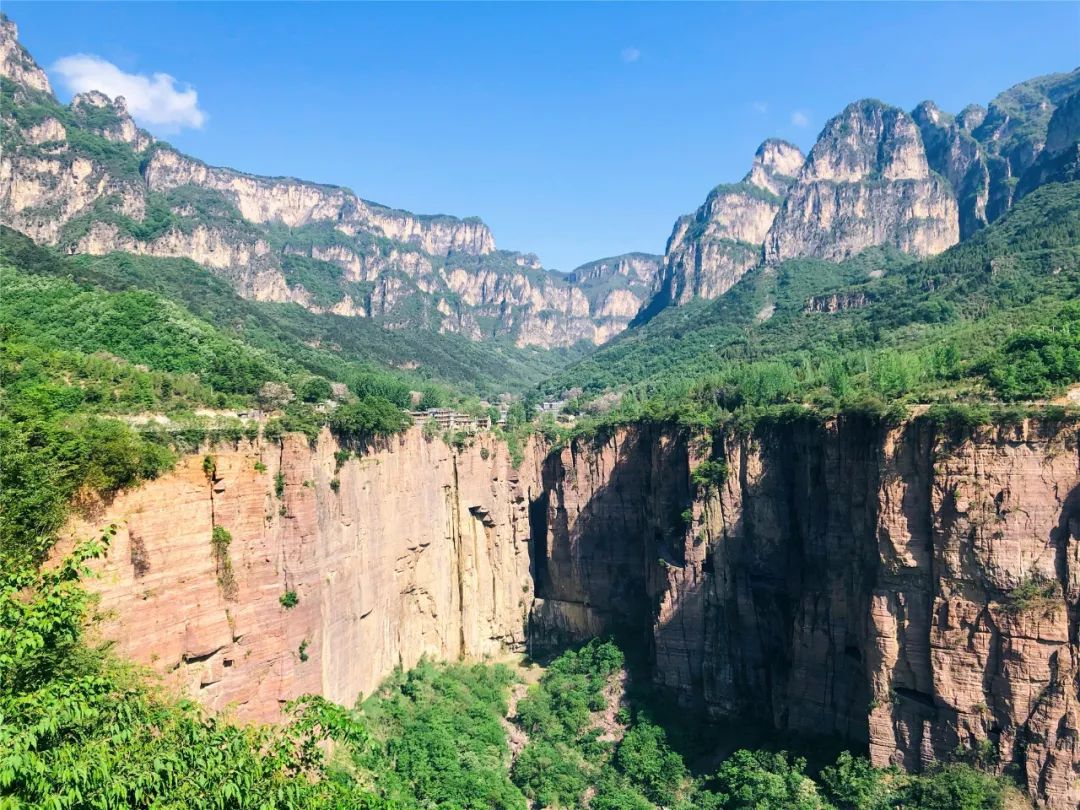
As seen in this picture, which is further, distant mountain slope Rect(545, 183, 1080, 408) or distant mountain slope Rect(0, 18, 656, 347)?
distant mountain slope Rect(0, 18, 656, 347)

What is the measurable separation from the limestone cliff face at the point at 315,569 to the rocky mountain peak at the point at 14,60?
99881mm

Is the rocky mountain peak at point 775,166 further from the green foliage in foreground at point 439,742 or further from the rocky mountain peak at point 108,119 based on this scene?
the green foliage in foreground at point 439,742

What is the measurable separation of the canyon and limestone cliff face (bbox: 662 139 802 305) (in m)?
124

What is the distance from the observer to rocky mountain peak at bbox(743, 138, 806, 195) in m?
187

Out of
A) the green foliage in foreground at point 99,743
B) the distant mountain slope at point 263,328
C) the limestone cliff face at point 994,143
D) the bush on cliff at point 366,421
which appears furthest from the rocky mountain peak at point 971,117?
the green foliage in foreground at point 99,743

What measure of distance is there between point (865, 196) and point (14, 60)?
140m

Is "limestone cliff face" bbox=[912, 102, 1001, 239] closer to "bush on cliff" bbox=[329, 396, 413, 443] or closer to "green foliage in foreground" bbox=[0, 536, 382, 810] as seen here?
"bush on cliff" bbox=[329, 396, 413, 443]

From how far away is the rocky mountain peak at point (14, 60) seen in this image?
4193 inches

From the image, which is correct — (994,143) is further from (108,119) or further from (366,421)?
(108,119)

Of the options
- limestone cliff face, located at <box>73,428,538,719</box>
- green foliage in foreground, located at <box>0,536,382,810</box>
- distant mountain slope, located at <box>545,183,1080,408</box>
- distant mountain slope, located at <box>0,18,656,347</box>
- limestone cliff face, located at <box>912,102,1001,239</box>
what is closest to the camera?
green foliage in foreground, located at <box>0,536,382,810</box>

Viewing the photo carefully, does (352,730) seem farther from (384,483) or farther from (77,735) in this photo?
(384,483)

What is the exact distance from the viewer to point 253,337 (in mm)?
89750

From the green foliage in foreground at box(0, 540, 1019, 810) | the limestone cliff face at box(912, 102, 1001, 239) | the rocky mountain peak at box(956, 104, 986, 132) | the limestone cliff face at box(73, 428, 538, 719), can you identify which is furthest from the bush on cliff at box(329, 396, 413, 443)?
the rocky mountain peak at box(956, 104, 986, 132)

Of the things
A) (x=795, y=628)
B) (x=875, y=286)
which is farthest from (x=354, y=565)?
(x=875, y=286)
